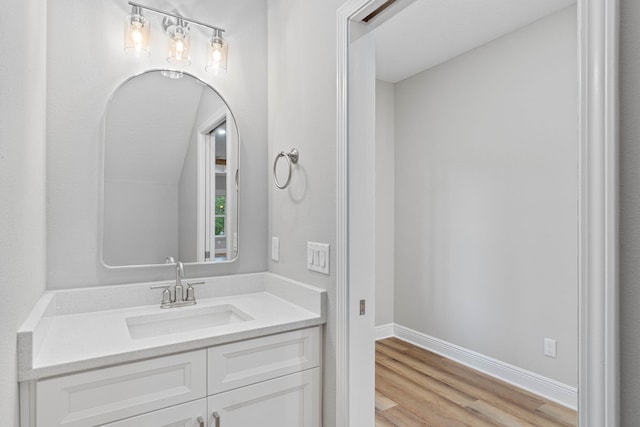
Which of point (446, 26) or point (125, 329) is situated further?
point (446, 26)

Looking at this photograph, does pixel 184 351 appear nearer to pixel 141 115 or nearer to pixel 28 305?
pixel 28 305

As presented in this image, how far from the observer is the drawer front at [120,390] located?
1067mm

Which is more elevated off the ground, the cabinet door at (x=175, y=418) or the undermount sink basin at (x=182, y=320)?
the undermount sink basin at (x=182, y=320)

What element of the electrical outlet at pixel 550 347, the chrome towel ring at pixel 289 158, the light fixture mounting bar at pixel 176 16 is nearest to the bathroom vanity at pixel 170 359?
the chrome towel ring at pixel 289 158

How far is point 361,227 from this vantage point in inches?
57.7

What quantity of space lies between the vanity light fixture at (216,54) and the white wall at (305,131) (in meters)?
0.26

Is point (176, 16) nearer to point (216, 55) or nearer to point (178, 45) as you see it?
point (178, 45)

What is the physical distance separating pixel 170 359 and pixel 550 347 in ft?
7.85

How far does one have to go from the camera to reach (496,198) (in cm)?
276

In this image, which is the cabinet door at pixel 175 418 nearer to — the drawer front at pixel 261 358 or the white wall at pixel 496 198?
the drawer front at pixel 261 358

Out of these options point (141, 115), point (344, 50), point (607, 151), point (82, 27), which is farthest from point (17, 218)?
point (607, 151)

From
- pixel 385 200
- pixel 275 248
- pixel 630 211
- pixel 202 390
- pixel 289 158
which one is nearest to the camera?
pixel 630 211

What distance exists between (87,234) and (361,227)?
1.17 meters

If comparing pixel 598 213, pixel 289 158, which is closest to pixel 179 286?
pixel 289 158
